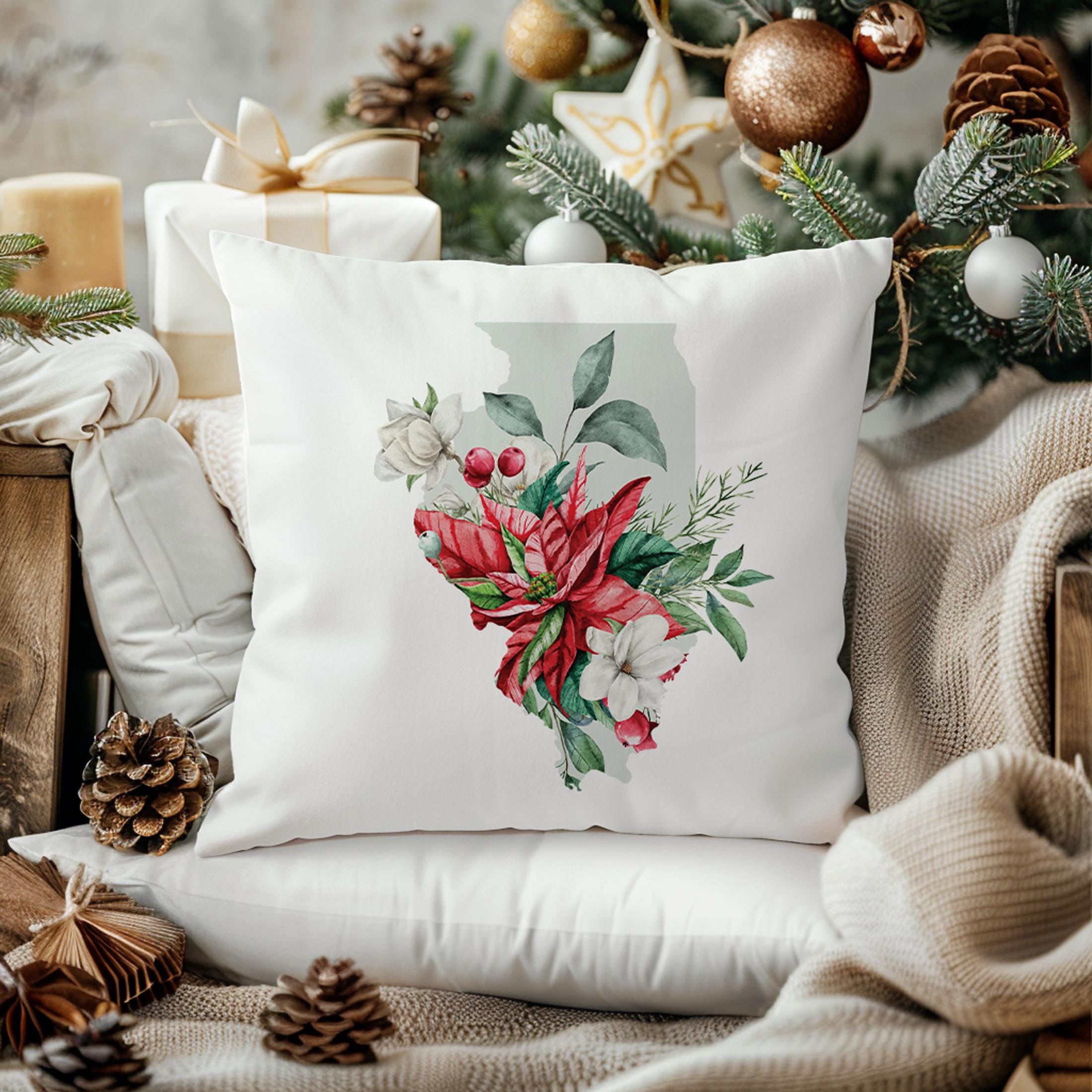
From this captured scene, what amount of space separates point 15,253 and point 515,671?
0.45 meters

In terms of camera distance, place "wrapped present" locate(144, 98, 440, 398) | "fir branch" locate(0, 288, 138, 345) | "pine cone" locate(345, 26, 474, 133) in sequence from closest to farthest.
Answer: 1. "fir branch" locate(0, 288, 138, 345)
2. "wrapped present" locate(144, 98, 440, 398)
3. "pine cone" locate(345, 26, 474, 133)

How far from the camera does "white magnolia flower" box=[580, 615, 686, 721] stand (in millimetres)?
691

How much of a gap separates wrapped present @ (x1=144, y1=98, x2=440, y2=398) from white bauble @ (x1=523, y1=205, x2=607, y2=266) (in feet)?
0.39

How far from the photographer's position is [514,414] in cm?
70

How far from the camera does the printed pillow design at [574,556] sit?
2.27 ft

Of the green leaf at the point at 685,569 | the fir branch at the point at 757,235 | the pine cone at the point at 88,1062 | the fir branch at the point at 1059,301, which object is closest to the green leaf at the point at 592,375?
the green leaf at the point at 685,569

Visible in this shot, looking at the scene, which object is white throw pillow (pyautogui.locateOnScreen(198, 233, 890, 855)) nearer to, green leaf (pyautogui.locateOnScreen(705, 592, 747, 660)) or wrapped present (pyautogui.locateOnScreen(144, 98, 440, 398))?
green leaf (pyautogui.locateOnScreen(705, 592, 747, 660))

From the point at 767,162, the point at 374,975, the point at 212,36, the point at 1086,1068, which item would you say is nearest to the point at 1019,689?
the point at 1086,1068

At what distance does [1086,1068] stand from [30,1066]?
0.53 metres

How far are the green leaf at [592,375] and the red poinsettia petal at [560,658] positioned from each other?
0.14m

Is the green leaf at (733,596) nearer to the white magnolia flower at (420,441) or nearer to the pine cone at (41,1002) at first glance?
the white magnolia flower at (420,441)

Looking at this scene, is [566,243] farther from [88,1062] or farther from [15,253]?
[88,1062]

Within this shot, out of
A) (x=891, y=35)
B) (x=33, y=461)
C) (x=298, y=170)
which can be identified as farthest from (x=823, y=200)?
(x=33, y=461)

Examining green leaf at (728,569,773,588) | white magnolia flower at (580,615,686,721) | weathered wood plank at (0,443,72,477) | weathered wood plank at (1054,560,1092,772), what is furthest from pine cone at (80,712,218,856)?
weathered wood plank at (1054,560,1092,772)
